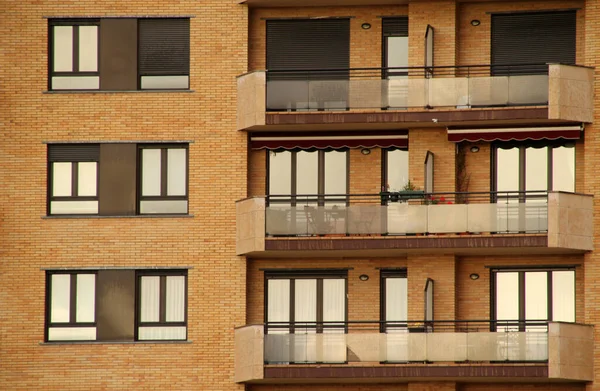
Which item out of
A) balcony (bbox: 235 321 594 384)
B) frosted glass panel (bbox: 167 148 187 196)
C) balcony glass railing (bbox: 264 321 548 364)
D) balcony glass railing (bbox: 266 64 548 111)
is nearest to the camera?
balcony (bbox: 235 321 594 384)

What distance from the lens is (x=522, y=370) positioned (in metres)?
40.2

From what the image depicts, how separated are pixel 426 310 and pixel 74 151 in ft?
33.5

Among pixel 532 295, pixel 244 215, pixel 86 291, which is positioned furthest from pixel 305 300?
pixel 532 295

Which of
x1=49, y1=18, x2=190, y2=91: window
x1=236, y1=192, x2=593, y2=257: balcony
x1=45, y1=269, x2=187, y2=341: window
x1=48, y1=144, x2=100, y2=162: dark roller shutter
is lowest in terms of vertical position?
x1=45, y1=269, x2=187, y2=341: window

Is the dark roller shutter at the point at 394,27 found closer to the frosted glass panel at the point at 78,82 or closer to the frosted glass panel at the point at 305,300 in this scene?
the frosted glass panel at the point at 305,300

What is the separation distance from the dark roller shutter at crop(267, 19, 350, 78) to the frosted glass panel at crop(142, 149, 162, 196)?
3887mm

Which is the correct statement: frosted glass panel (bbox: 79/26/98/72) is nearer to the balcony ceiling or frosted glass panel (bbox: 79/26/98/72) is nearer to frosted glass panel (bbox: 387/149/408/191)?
the balcony ceiling

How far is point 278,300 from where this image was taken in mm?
42875

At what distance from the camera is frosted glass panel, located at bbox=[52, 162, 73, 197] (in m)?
43.0

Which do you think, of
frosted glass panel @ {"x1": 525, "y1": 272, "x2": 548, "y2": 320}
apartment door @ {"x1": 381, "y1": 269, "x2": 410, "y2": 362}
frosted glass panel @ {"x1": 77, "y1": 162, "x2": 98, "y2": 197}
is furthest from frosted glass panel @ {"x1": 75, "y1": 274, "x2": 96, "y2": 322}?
frosted glass panel @ {"x1": 525, "y1": 272, "x2": 548, "y2": 320}

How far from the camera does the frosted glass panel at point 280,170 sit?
43406 mm

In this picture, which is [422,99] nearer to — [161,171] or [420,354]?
[420,354]

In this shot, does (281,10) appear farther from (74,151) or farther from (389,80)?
(74,151)

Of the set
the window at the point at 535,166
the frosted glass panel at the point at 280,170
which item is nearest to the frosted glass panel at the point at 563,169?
the window at the point at 535,166
